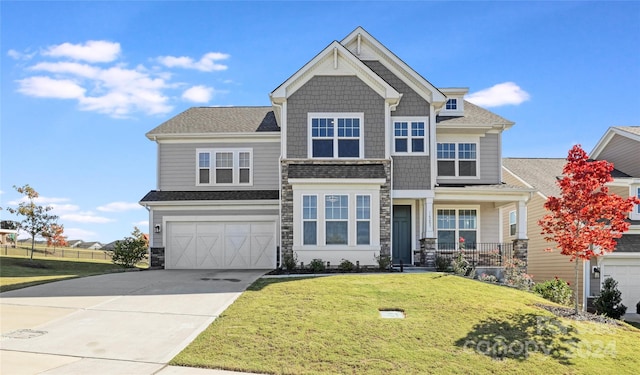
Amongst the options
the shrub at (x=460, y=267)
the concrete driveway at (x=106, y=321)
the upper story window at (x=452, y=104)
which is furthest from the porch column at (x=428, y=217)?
the concrete driveway at (x=106, y=321)

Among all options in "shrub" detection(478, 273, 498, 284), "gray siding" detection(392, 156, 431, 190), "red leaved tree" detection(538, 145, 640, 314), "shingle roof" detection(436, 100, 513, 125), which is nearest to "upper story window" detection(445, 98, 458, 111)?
"shingle roof" detection(436, 100, 513, 125)

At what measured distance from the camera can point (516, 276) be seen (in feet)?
66.3

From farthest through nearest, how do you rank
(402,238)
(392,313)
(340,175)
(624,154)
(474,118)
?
(624,154)
(474,118)
(402,238)
(340,175)
(392,313)

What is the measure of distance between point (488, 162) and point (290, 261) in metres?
10.0

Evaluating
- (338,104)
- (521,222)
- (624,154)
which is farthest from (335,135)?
(624,154)

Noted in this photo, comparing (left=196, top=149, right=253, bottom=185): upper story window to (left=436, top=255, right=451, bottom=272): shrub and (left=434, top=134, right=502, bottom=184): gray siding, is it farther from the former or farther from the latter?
(left=436, top=255, right=451, bottom=272): shrub

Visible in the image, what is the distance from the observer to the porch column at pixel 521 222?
22.9 meters

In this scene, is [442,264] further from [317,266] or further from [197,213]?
[197,213]

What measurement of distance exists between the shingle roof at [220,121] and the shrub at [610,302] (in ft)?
48.2

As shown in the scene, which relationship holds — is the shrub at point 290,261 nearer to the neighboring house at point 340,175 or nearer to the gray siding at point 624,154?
the neighboring house at point 340,175

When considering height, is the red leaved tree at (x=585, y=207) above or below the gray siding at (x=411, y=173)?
below

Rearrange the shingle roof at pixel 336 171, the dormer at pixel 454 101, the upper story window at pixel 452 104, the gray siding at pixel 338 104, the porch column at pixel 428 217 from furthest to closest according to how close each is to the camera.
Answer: the upper story window at pixel 452 104 → the dormer at pixel 454 101 → the porch column at pixel 428 217 → the gray siding at pixel 338 104 → the shingle roof at pixel 336 171

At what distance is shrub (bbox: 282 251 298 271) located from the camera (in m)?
20.9

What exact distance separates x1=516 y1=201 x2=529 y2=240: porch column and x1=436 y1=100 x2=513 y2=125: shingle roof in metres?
3.87
